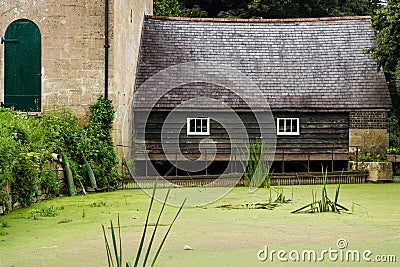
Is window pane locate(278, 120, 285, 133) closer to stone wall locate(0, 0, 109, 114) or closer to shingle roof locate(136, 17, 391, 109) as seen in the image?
shingle roof locate(136, 17, 391, 109)

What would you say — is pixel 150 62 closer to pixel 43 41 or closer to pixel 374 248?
pixel 43 41

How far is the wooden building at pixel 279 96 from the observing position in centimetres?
1948

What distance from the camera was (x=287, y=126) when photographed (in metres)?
19.9

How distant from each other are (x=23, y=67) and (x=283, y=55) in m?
7.58

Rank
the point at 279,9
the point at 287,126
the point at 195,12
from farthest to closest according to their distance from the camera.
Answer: the point at 195,12 → the point at 279,9 → the point at 287,126

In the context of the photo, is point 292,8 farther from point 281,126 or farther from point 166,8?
point 281,126

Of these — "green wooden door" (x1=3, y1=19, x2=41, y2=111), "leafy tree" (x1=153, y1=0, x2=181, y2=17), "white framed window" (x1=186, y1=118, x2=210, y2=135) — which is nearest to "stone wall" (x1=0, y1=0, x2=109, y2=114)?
"green wooden door" (x1=3, y1=19, x2=41, y2=111)

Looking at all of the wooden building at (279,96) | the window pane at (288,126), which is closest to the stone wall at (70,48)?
the wooden building at (279,96)

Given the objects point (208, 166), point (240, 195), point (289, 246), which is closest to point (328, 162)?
point (208, 166)

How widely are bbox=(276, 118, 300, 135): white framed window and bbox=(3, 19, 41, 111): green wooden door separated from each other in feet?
21.4

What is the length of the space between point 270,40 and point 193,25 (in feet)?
7.29

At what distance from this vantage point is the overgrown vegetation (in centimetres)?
1088

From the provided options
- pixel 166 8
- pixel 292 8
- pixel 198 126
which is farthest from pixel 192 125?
pixel 292 8

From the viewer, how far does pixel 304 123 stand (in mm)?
19891
